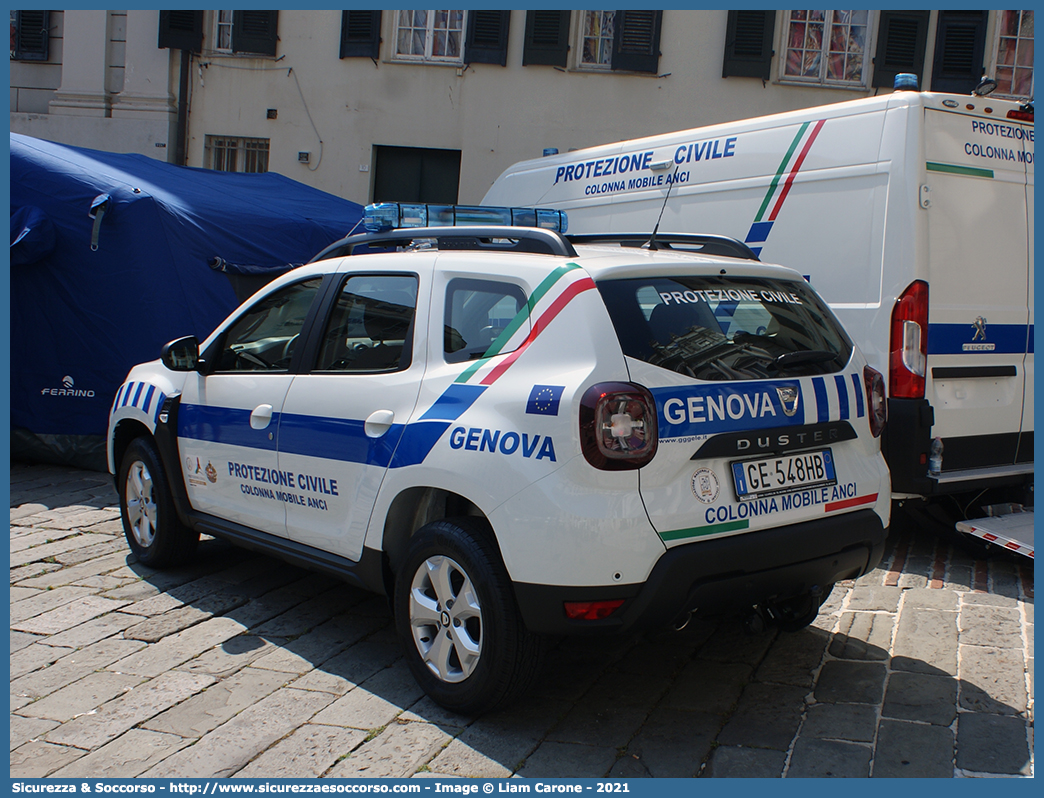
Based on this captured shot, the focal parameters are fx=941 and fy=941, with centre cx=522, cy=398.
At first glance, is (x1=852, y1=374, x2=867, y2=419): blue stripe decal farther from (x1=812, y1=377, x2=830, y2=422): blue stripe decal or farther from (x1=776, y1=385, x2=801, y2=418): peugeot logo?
(x1=776, y1=385, x2=801, y2=418): peugeot logo

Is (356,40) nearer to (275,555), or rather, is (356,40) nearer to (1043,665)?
(275,555)

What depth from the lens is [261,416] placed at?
4.27 meters

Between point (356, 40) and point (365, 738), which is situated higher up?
point (356, 40)

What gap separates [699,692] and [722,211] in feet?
11.9

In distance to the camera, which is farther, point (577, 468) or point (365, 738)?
point (365, 738)

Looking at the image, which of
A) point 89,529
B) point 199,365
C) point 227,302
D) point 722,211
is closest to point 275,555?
point 199,365

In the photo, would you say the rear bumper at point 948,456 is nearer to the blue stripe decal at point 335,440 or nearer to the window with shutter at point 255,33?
the blue stripe decal at point 335,440

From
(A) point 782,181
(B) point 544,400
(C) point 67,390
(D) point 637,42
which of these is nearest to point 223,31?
(D) point 637,42

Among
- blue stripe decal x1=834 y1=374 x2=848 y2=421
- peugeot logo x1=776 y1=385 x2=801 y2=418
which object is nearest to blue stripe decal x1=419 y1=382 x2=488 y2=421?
peugeot logo x1=776 y1=385 x2=801 y2=418

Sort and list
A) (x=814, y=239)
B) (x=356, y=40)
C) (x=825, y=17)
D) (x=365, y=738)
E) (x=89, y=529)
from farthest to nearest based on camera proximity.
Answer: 1. (x=356, y=40)
2. (x=825, y=17)
3. (x=89, y=529)
4. (x=814, y=239)
5. (x=365, y=738)

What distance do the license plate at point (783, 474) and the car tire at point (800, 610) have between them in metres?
0.69

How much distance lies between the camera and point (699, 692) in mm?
3625

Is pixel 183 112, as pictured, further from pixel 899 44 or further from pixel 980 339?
pixel 980 339

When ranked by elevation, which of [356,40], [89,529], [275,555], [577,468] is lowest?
[89,529]
